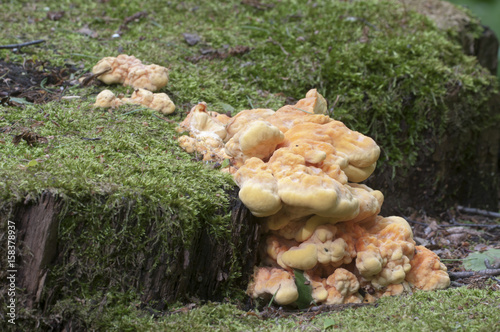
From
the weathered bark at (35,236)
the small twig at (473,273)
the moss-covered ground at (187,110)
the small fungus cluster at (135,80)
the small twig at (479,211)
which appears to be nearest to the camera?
the weathered bark at (35,236)

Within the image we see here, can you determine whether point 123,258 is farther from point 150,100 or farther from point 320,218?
point 150,100

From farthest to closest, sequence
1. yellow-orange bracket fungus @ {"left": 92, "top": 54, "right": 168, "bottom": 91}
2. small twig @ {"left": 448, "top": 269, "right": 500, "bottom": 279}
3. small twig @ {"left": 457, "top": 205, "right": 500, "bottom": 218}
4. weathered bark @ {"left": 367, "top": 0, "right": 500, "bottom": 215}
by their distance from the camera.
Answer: small twig @ {"left": 457, "top": 205, "right": 500, "bottom": 218}
weathered bark @ {"left": 367, "top": 0, "right": 500, "bottom": 215}
yellow-orange bracket fungus @ {"left": 92, "top": 54, "right": 168, "bottom": 91}
small twig @ {"left": 448, "top": 269, "right": 500, "bottom": 279}

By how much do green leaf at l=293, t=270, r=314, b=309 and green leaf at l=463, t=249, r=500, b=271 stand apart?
1471 millimetres

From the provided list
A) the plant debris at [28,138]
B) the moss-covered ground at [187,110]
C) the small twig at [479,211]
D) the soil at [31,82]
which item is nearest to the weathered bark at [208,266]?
the moss-covered ground at [187,110]

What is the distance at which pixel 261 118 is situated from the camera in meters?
3.49

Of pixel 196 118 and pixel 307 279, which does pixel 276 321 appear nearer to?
pixel 307 279

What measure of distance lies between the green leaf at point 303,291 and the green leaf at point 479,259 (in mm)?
1471

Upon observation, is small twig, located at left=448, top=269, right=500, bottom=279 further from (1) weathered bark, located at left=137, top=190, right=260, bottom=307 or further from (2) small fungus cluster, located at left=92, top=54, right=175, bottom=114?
(2) small fungus cluster, located at left=92, top=54, right=175, bottom=114

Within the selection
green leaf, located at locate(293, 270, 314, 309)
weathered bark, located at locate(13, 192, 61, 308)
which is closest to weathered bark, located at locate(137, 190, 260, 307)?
green leaf, located at locate(293, 270, 314, 309)

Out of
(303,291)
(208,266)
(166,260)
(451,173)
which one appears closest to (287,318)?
(303,291)

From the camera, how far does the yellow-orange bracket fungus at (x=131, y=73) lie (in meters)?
4.29

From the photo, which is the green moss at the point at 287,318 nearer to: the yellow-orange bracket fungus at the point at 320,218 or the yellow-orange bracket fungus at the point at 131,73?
the yellow-orange bracket fungus at the point at 320,218

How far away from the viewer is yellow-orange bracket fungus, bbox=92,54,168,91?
429cm

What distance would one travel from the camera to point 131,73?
4.29 meters
